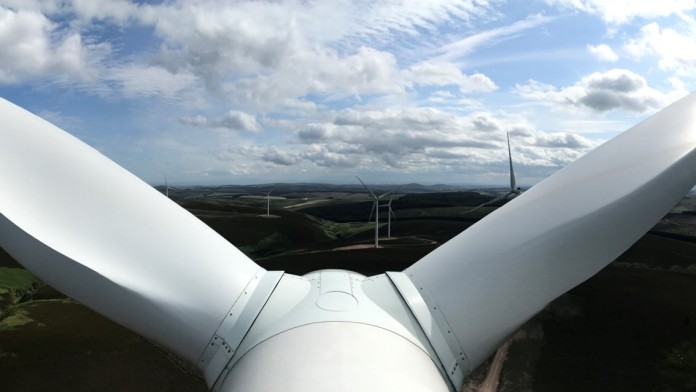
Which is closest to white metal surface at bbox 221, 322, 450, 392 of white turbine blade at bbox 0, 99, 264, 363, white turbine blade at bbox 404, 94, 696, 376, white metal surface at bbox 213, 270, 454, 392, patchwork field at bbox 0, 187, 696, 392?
white metal surface at bbox 213, 270, 454, 392

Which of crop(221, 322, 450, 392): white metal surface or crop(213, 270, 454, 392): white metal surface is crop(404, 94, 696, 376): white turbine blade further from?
crop(221, 322, 450, 392): white metal surface

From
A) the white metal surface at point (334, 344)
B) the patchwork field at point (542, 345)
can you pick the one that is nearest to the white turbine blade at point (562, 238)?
the white metal surface at point (334, 344)

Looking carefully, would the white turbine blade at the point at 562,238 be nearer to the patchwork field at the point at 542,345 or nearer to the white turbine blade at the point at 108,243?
the white turbine blade at the point at 108,243

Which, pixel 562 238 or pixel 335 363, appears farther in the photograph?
pixel 562 238

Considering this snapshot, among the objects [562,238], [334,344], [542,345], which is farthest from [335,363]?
[542,345]

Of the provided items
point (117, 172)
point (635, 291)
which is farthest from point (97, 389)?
point (635, 291)

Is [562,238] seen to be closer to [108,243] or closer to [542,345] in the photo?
[108,243]

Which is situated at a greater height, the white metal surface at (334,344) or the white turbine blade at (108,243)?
the white turbine blade at (108,243)
